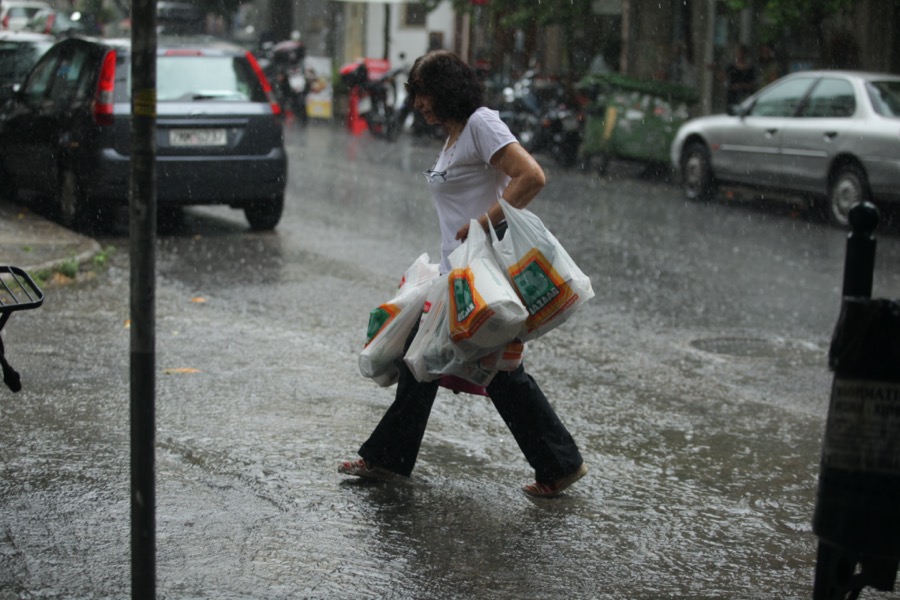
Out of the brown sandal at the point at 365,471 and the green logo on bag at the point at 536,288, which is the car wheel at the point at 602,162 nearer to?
the brown sandal at the point at 365,471

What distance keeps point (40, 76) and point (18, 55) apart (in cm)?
258

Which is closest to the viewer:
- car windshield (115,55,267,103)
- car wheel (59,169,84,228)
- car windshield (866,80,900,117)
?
car wheel (59,169,84,228)

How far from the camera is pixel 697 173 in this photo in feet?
56.2

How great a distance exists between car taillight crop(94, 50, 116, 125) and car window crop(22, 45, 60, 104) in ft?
4.60

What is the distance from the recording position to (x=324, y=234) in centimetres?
1202

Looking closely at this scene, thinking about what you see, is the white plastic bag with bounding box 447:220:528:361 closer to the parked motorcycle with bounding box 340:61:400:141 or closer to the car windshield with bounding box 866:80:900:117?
the car windshield with bounding box 866:80:900:117

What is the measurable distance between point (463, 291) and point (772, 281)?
6371mm

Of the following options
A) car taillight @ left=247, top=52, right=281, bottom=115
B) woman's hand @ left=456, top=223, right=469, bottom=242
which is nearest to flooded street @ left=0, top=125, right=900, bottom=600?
woman's hand @ left=456, top=223, right=469, bottom=242

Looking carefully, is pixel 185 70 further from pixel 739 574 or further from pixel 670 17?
pixel 670 17

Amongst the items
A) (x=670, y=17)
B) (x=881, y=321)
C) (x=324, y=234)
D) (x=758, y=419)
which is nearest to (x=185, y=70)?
(x=324, y=234)

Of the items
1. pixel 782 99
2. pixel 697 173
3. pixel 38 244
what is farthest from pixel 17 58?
pixel 782 99

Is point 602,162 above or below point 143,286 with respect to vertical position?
below

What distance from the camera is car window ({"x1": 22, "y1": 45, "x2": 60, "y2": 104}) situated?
12.5 meters

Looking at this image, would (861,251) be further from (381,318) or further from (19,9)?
(19,9)
